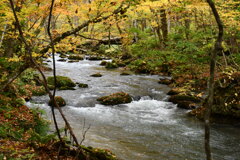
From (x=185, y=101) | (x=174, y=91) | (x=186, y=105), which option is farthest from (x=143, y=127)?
(x=174, y=91)

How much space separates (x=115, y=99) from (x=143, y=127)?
3.40 metres

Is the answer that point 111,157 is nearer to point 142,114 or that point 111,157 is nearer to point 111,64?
point 142,114

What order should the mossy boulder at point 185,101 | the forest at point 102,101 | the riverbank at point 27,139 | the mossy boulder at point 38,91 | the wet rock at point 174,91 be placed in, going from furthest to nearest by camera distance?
the wet rock at point 174,91 → the mossy boulder at point 38,91 → the mossy boulder at point 185,101 → the forest at point 102,101 → the riverbank at point 27,139

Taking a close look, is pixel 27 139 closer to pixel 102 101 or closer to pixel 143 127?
pixel 143 127

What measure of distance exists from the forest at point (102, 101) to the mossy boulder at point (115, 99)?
65mm

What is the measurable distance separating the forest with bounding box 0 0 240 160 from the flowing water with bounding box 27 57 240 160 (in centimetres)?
3

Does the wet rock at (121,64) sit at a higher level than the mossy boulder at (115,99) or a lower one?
higher

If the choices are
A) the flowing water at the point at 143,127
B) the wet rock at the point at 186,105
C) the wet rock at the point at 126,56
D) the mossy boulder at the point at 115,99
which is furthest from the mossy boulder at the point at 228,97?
the wet rock at the point at 126,56

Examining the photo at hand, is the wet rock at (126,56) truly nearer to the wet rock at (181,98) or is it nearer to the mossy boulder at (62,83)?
the mossy boulder at (62,83)

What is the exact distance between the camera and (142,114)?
35.2 ft

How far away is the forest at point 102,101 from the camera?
4926mm

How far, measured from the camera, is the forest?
4.93m

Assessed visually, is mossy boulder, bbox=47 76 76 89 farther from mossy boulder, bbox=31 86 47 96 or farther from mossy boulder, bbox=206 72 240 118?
mossy boulder, bbox=206 72 240 118

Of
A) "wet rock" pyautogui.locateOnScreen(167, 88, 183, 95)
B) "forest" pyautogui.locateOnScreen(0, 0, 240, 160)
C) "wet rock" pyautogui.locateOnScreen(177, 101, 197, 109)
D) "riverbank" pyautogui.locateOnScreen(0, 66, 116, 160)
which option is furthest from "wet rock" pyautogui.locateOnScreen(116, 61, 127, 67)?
"riverbank" pyautogui.locateOnScreen(0, 66, 116, 160)
